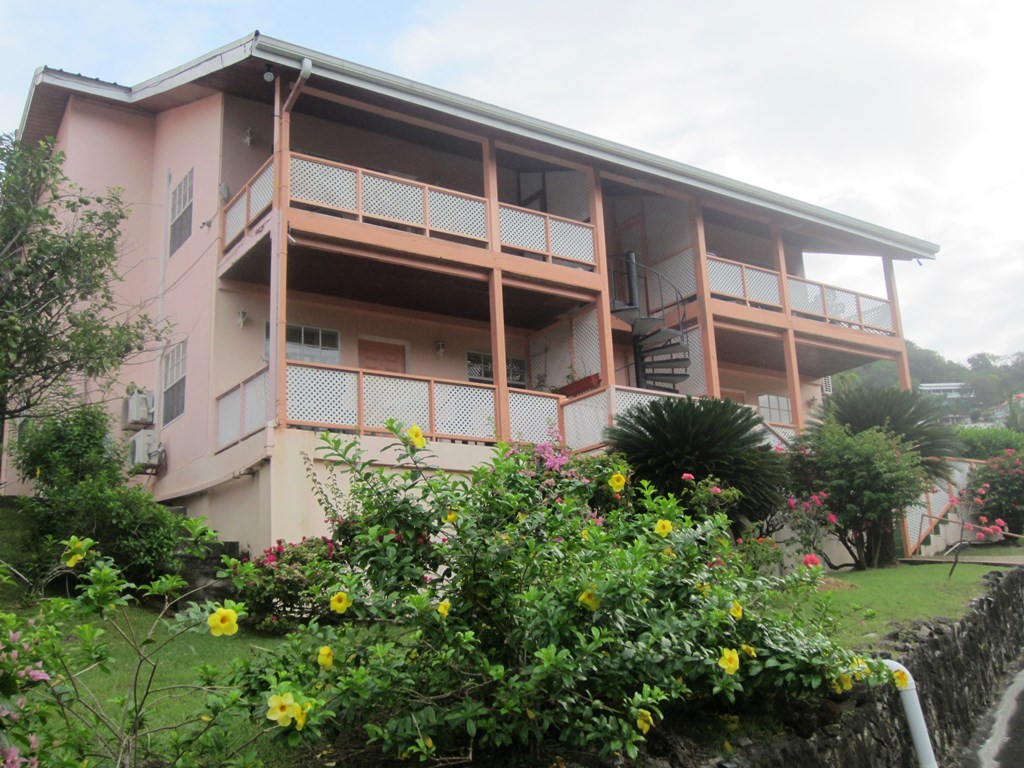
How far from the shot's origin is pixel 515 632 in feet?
15.3

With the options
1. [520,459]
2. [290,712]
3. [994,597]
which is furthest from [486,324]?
[290,712]

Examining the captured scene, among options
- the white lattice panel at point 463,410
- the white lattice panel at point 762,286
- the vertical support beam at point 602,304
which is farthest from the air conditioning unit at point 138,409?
the white lattice panel at point 762,286

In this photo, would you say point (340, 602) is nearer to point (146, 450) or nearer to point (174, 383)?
point (146, 450)

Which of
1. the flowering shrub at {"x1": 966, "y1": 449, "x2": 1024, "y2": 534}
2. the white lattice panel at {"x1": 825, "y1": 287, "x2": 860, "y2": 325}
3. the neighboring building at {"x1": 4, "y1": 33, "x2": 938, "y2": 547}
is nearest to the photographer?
the neighboring building at {"x1": 4, "y1": 33, "x2": 938, "y2": 547}

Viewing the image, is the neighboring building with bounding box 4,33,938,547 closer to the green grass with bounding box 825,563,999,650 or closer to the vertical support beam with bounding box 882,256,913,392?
the vertical support beam with bounding box 882,256,913,392

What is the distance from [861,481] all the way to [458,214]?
6.97 m

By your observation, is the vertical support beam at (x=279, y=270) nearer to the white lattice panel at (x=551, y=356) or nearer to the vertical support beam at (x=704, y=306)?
the white lattice panel at (x=551, y=356)

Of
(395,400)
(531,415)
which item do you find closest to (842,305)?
(531,415)

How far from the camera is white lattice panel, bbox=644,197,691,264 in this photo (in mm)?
17250

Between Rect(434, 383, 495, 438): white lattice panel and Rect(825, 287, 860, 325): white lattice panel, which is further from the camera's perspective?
Rect(825, 287, 860, 325): white lattice panel

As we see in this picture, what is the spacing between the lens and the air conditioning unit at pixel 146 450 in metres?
14.5

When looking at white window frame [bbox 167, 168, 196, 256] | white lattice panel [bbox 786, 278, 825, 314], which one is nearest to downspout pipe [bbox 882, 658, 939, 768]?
white lattice panel [bbox 786, 278, 825, 314]

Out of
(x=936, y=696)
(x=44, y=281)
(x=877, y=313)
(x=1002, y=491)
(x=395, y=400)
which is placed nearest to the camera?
(x=936, y=696)

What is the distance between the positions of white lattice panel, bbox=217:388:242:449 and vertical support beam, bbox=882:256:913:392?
43.1ft
